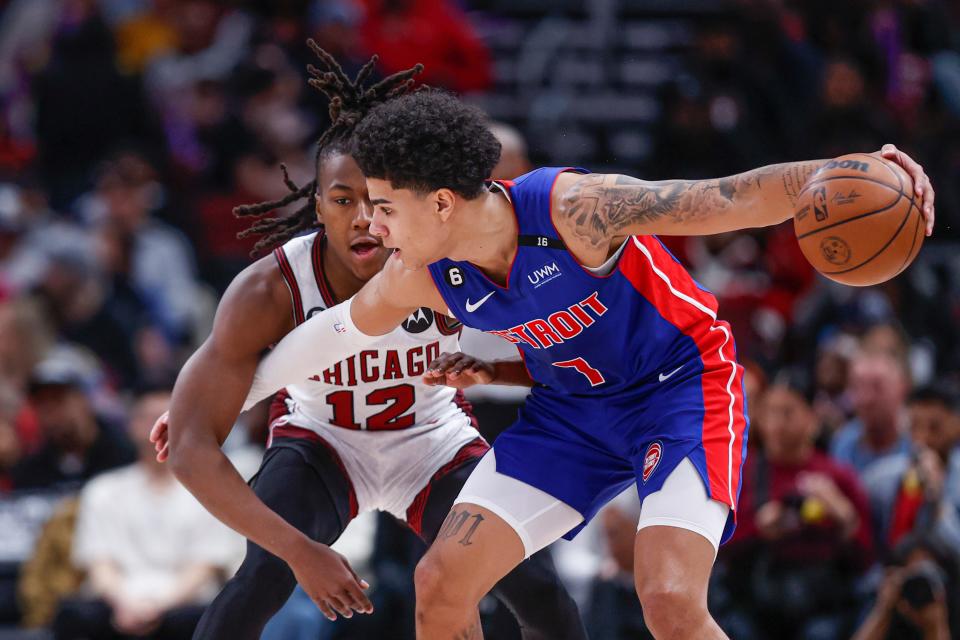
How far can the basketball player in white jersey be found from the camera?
4.41 metres

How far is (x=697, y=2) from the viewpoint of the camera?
37.6 ft

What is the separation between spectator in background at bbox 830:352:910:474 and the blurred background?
0.6 inches

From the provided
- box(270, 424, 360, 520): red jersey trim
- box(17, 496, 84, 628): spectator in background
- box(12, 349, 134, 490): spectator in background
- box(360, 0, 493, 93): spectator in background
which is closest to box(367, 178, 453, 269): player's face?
box(270, 424, 360, 520): red jersey trim

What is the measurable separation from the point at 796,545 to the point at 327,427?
2.72 metres

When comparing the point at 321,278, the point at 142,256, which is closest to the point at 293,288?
the point at 321,278

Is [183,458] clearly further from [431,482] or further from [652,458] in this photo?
[652,458]

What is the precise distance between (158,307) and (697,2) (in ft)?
16.9

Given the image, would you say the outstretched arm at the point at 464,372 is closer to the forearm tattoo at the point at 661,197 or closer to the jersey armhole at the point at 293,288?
the jersey armhole at the point at 293,288

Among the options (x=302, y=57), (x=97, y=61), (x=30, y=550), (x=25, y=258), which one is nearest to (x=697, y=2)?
(x=302, y=57)

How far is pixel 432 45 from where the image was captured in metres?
10.5

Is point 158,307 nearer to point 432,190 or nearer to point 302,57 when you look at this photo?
point 302,57

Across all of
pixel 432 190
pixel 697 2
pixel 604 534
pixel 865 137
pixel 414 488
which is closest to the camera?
pixel 432 190

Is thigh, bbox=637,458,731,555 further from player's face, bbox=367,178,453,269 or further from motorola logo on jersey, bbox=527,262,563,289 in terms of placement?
player's face, bbox=367,178,453,269

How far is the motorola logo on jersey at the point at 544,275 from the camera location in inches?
164
